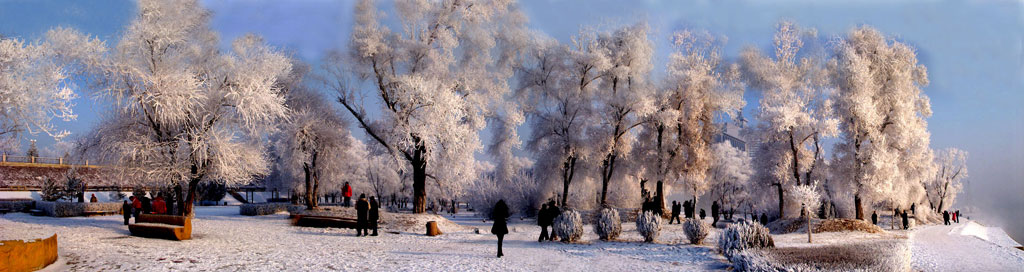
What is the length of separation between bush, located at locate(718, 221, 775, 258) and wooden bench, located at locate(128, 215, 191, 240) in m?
13.5

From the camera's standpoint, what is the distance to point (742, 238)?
1359cm

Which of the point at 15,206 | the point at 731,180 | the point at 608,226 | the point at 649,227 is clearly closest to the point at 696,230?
the point at 649,227

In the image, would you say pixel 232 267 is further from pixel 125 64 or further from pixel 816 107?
pixel 816 107

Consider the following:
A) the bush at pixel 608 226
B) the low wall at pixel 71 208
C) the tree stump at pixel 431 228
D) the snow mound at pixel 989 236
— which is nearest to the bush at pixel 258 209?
the low wall at pixel 71 208

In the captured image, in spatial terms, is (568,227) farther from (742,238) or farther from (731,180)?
(731,180)

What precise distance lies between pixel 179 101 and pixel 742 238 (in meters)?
16.7

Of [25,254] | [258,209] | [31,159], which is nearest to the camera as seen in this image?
[25,254]

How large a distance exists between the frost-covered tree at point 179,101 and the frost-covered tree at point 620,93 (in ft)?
61.6

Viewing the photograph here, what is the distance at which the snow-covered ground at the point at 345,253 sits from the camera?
11375 millimetres

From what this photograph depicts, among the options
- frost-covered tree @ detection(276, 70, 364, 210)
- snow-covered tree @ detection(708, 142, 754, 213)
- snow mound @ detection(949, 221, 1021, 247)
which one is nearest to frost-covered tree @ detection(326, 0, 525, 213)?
frost-covered tree @ detection(276, 70, 364, 210)

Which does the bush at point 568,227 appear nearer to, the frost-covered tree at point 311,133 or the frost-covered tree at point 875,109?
the frost-covered tree at point 311,133

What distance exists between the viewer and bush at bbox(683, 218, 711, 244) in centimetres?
1678

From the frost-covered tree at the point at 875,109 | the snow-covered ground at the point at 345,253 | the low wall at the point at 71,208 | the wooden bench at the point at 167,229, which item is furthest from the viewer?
the frost-covered tree at the point at 875,109

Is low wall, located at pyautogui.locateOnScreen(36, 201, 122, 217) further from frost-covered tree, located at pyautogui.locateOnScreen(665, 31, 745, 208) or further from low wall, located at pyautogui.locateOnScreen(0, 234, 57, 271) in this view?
frost-covered tree, located at pyautogui.locateOnScreen(665, 31, 745, 208)
